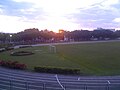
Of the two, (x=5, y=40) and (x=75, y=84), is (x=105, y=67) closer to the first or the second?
(x=75, y=84)

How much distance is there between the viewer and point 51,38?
493 feet

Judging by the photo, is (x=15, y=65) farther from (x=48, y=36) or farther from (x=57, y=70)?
(x=48, y=36)

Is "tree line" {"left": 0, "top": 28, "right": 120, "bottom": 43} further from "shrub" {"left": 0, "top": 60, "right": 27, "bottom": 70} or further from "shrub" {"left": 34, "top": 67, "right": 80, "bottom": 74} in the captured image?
"shrub" {"left": 34, "top": 67, "right": 80, "bottom": 74}

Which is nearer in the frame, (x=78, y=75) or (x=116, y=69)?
(x=78, y=75)

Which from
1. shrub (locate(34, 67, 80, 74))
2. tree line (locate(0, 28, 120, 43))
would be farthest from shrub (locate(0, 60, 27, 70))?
tree line (locate(0, 28, 120, 43))

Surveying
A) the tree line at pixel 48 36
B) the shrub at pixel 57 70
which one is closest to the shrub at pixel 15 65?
the shrub at pixel 57 70

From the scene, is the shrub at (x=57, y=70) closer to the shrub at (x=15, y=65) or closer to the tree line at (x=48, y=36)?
the shrub at (x=15, y=65)

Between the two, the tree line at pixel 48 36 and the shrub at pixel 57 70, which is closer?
the shrub at pixel 57 70

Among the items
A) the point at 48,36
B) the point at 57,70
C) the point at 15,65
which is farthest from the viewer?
the point at 48,36

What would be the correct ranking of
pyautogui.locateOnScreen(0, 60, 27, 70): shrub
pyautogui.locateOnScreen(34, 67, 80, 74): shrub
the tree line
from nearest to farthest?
pyautogui.locateOnScreen(34, 67, 80, 74): shrub
pyautogui.locateOnScreen(0, 60, 27, 70): shrub
the tree line

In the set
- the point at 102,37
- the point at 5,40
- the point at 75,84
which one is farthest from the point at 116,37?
the point at 75,84

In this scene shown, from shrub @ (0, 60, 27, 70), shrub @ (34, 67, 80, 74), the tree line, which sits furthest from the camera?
the tree line

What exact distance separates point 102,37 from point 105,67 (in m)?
117

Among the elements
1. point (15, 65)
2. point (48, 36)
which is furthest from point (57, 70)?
point (48, 36)
